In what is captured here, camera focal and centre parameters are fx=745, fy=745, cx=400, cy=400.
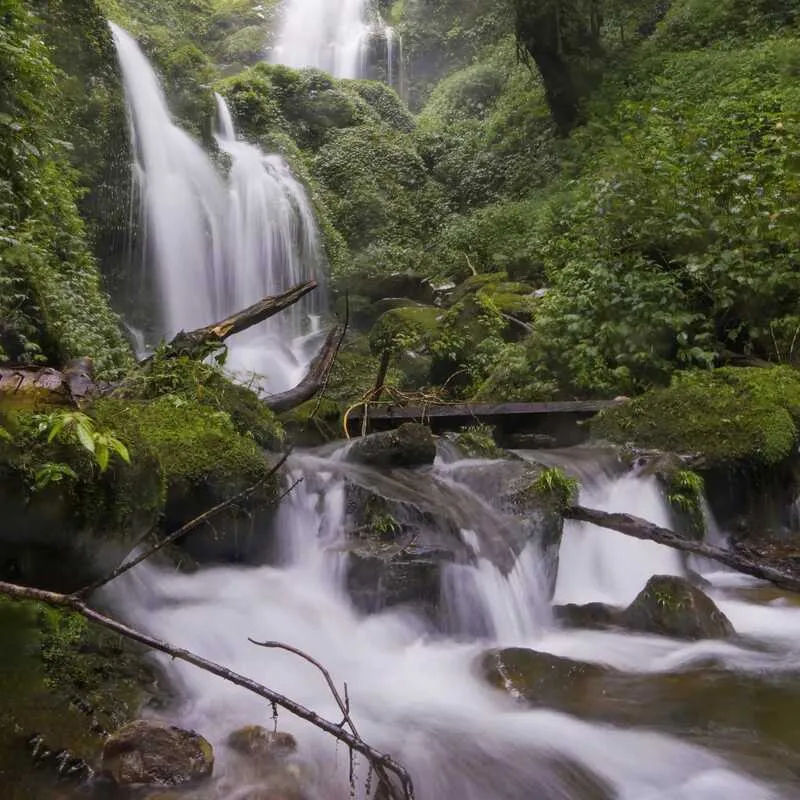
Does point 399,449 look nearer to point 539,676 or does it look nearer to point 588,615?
point 588,615

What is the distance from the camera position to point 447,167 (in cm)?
1938

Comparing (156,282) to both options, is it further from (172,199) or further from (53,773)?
(53,773)

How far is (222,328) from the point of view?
7.17 m

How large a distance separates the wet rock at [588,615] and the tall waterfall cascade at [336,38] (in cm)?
2754

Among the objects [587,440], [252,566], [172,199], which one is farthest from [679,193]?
[172,199]

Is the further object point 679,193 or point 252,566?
point 679,193

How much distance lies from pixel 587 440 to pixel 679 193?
3.32 meters

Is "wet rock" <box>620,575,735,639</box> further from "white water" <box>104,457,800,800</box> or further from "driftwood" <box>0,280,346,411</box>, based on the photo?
"driftwood" <box>0,280,346,411</box>

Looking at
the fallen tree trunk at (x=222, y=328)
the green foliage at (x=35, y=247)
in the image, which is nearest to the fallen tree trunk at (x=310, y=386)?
the fallen tree trunk at (x=222, y=328)

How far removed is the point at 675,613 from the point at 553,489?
4.28 ft

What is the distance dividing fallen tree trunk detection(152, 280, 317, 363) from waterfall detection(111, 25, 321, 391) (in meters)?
4.37

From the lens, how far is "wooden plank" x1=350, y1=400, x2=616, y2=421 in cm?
827

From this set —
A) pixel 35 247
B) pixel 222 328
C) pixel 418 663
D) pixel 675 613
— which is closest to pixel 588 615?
pixel 675 613

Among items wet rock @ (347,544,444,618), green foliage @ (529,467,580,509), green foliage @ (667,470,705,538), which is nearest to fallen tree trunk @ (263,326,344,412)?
green foliage @ (529,467,580,509)
